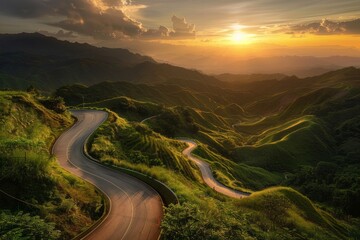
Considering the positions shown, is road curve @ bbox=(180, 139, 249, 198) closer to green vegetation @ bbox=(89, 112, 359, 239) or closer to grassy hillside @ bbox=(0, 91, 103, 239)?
green vegetation @ bbox=(89, 112, 359, 239)

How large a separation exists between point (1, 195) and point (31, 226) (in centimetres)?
552

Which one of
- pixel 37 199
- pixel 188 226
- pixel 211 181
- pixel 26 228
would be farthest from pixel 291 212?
pixel 211 181

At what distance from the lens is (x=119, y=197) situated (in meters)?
33.5

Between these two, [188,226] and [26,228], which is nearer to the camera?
[26,228]

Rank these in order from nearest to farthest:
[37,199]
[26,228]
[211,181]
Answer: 1. [26,228]
2. [37,199]
3. [211,181]

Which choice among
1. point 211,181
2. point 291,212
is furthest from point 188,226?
point 211,181

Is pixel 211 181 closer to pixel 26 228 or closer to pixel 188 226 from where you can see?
pixel 188 226

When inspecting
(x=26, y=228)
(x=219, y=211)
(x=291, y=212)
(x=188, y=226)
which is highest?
(x=26, y=228)

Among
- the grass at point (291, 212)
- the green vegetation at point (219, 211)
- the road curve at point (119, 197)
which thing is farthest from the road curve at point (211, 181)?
the road curve at point (119, 197)

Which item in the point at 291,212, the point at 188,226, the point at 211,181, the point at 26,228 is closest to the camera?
the point at 26,228

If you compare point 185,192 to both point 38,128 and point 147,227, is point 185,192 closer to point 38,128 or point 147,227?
point 147,227

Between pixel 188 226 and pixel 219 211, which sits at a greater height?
pixel 188 226

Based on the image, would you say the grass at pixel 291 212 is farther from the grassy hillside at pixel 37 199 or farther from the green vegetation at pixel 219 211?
the grassy hillside at pixel 37 199

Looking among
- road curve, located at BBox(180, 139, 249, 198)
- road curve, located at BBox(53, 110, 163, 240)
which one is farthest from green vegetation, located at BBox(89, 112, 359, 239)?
road curve, located at BBox(180, 139, 249, 198)
